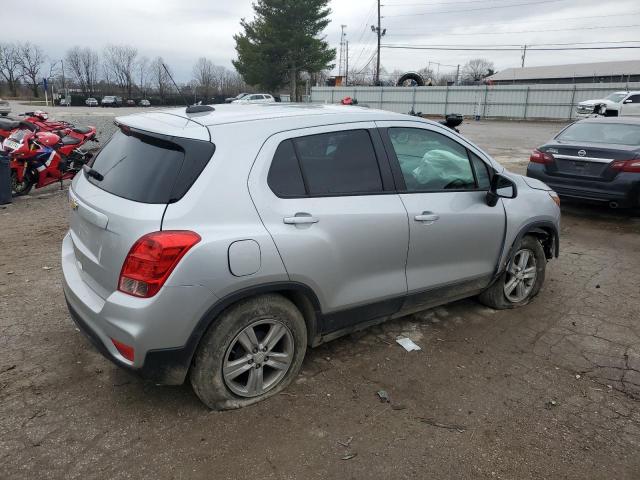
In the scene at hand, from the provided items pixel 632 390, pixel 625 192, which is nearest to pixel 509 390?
pixel 632 390

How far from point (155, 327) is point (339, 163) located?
148cm

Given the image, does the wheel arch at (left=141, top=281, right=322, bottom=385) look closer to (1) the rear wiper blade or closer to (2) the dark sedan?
(1) the rear wiper blade

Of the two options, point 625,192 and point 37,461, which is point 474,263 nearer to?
point 37,461

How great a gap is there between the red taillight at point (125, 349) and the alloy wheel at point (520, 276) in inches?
125

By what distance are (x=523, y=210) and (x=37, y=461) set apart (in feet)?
12.6

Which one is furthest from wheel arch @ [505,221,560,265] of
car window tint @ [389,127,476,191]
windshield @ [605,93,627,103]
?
windshield @ [605,93,627,103]

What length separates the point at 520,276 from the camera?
4414 mm

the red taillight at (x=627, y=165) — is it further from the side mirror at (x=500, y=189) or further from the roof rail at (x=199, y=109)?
the roof rail at (x=199, y=109)

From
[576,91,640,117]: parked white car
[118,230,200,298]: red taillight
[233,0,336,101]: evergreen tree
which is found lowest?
[118,230,200,298]: red taillight

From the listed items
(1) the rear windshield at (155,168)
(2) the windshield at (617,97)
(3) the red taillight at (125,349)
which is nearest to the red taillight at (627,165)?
(1) the rear windshield at (155,168)

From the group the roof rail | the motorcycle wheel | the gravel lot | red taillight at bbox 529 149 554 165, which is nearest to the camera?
the gravel lot

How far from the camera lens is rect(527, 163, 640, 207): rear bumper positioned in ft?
22.7

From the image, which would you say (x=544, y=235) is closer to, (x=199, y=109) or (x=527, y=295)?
(x=527, y=295)

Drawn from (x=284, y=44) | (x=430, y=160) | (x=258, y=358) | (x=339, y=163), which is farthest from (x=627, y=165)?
(x=284, y=44)
